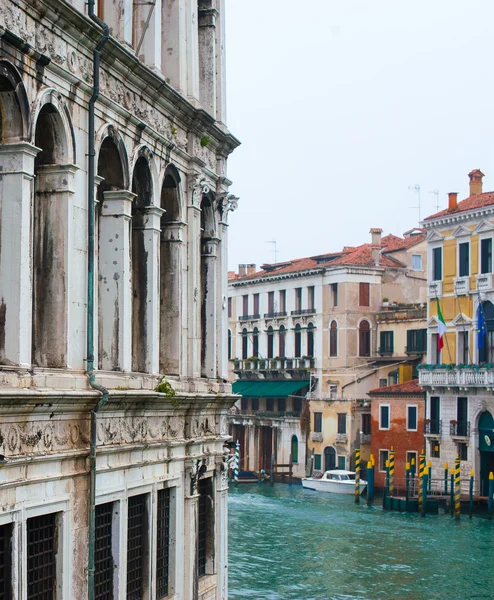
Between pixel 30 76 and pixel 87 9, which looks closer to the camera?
pixel 30 76

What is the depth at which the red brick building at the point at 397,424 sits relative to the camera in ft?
152

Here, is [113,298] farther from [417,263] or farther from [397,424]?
[417,263]

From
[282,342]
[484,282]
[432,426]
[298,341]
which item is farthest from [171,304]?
[282,342]

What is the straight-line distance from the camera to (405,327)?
52688mm

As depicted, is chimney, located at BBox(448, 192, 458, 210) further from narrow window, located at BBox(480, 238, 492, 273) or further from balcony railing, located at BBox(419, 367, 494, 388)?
balcony railing, located at BBox(419, 367, 494, 388)

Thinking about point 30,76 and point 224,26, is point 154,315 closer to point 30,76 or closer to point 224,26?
point 30,76

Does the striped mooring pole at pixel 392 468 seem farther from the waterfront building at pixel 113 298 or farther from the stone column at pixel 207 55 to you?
the stone column at pixel 207 55

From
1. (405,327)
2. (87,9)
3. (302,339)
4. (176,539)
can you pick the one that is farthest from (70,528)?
(302,339)

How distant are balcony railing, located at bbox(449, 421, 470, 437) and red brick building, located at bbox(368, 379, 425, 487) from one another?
102 inches

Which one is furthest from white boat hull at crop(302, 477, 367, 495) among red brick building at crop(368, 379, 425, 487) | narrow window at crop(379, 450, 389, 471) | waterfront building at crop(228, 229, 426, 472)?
waterfront building at crop(228, 229, 426, 472)

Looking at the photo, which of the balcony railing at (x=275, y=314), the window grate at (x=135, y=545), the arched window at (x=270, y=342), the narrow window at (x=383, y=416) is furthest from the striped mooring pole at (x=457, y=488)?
the window grate at (x=135, y=545)

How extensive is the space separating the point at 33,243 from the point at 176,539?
4.33 m

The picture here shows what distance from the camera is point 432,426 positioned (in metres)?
44.8

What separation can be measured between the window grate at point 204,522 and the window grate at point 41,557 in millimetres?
4544
